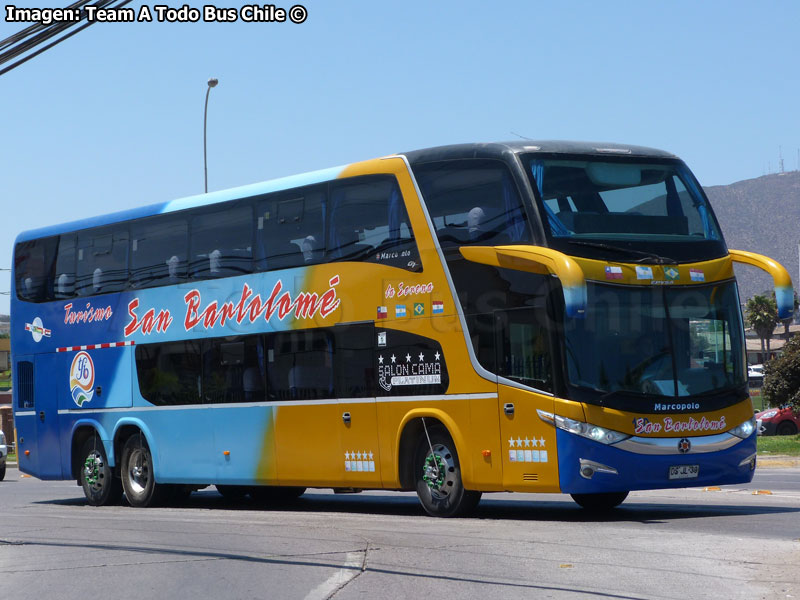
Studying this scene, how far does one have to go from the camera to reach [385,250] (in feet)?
52.9

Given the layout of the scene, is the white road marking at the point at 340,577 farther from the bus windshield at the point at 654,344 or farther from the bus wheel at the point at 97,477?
the bus wheel at the point at 97,477

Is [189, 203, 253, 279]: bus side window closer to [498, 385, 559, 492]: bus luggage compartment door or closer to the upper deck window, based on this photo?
the upper deck window

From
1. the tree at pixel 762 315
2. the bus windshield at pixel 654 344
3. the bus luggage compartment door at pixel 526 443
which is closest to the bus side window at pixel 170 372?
the bus luggage compartment door at pixel 526 443

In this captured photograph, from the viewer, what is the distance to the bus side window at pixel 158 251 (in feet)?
64.1

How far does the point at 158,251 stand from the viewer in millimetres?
19969

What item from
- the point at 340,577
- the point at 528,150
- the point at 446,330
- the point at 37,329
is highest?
the point at 528,150

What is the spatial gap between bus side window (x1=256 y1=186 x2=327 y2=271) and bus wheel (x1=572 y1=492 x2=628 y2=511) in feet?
15.2

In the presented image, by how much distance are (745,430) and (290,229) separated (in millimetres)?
6675

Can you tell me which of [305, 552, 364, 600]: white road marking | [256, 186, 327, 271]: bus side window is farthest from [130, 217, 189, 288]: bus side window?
[305, 552, 364, 600]: white road marking

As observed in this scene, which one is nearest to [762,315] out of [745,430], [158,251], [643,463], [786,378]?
[786,378]

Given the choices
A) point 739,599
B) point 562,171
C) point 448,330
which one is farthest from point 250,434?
point 739,599

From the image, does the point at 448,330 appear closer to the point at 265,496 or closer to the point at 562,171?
the point at 562,171

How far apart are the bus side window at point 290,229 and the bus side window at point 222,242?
0.95 feet

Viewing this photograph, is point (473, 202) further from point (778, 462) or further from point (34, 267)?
point (778, 462)
